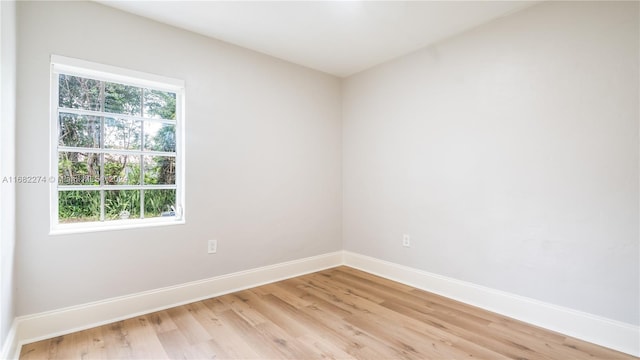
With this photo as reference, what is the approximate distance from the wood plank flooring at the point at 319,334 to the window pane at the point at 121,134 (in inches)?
54.4

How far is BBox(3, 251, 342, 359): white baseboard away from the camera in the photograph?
6.68 feet

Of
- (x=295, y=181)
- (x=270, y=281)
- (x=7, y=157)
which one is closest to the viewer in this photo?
(x=7, y=157)

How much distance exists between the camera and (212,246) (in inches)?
113

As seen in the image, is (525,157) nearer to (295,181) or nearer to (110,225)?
(295,181)

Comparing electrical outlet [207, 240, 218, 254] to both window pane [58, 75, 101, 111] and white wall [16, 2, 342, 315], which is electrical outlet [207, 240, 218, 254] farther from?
window pane [58, 75, 101, 111]

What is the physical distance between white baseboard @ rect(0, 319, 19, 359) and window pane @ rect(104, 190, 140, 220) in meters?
0.84

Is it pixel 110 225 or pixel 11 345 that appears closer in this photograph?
pixel 11 345

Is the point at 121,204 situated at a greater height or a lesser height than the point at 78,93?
lesser

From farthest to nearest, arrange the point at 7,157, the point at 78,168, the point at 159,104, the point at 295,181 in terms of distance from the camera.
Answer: the point at 295,181, the point at 159,104, the point at 78,168, the point at 7,157

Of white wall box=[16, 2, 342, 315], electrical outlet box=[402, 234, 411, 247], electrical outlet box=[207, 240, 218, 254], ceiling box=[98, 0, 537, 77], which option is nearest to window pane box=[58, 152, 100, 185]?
white wall box=[16, 2, 342, 315]

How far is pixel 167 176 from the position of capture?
2.74 meters

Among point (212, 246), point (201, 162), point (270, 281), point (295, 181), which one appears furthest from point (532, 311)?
point (201, 162)

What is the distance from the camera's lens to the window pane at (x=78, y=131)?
2249mm

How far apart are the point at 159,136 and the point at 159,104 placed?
28cm
